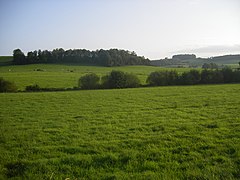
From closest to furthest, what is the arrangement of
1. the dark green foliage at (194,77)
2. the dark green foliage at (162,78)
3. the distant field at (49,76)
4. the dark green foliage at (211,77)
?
the distant field at (49,76) → the dark green foliage at (162,78) → the dark green foliage at (194,77) → the dark green foliage at (211,77)

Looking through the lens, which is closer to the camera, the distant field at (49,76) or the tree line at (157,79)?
the tree line at (157,79)

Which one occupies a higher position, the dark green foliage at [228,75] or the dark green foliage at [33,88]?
the dark green foliage at [228,75]

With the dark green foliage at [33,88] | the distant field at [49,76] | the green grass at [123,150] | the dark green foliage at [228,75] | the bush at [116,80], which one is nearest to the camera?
the green grass at [123,150]

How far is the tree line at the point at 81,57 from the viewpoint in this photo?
107500 millimetres

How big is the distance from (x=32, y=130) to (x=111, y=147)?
5.72m

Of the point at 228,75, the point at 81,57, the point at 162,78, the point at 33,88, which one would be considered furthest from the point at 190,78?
the point at 81,57

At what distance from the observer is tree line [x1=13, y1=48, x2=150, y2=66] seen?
108m

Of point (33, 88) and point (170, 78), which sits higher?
point (170, 78)

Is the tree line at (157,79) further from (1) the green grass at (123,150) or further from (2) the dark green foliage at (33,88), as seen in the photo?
(1) the green grass at (123,150)

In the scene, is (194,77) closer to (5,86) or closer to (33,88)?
(33,88)

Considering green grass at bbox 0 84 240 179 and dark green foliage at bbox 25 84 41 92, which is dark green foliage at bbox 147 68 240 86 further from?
green grass at bbox 0 84 240 179

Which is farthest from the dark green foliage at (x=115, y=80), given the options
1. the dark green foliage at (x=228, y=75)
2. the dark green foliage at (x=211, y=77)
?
the dark green foliage at (x=228, y=75)

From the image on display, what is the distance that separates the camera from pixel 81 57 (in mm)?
116500

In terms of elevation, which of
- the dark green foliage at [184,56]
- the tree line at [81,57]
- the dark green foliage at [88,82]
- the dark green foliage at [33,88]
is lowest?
the dark green foliage at [33,88]
